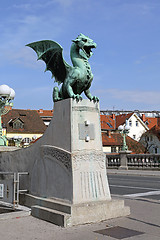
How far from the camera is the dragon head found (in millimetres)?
7586

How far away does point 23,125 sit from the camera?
60.2 meters

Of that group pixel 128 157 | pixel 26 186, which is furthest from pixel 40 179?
pixel 128 157

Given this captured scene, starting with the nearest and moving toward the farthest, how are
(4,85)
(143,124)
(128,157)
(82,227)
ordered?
(82,227) < (4,85) < (128,157) < (143,124)

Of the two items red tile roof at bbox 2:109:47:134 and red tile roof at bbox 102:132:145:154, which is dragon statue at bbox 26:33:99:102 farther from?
red tile roof at bbox 2:109:47:134

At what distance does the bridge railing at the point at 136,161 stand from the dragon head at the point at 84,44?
18958 mm

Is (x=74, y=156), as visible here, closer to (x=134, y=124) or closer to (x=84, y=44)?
(x=84, y=44)

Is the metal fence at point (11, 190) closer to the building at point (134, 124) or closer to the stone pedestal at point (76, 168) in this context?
the stone pedestal at point (76, 168)

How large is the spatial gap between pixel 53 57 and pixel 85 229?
14.3ft

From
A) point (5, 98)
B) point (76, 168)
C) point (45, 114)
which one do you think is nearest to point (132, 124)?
point (45, 114)

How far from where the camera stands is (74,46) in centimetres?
782

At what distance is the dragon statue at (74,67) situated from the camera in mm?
7558

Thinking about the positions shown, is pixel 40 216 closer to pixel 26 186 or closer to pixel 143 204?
pixel 26 186

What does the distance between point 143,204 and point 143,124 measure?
70944 mm

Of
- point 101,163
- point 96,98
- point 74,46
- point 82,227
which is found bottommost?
point 82,227
